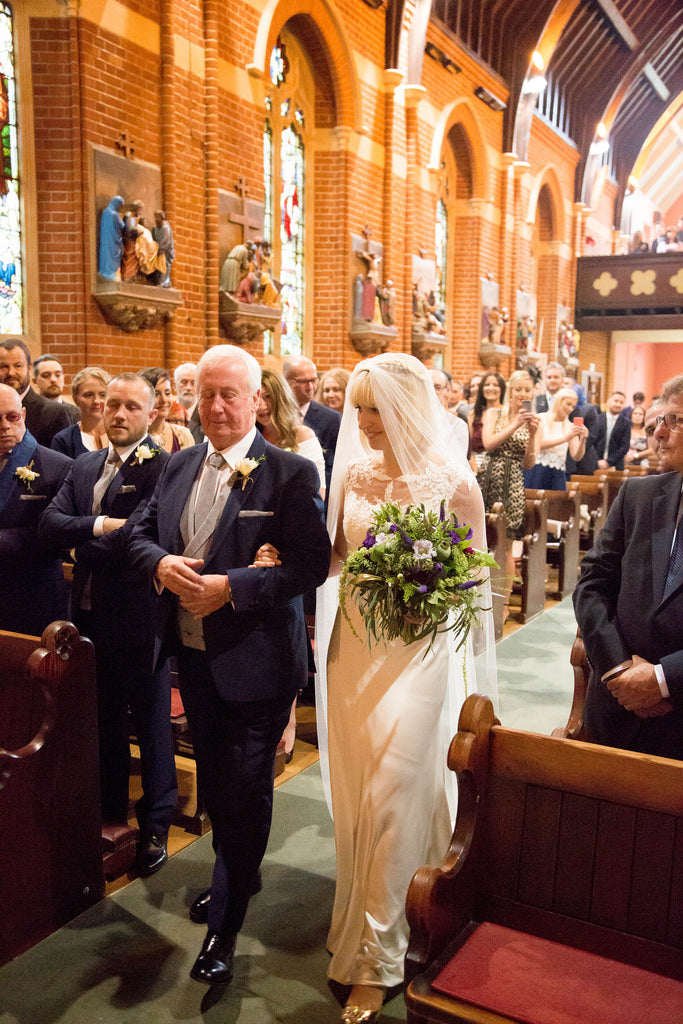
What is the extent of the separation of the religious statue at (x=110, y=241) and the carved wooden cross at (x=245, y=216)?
69.4 inches

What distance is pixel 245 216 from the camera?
29.8 feet

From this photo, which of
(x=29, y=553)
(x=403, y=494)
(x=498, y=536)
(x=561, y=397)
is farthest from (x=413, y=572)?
(x=561, y=397)

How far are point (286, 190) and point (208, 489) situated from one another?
30.1 ft

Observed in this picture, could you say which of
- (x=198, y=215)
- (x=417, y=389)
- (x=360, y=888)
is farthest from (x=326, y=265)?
(x=360, y=888)

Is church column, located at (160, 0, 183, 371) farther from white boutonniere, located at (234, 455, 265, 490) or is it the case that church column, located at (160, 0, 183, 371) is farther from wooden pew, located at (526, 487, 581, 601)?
white boutonniere, located at (234, 455, 265, 490)

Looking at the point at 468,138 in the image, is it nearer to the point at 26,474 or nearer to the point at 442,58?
the point at 442,58

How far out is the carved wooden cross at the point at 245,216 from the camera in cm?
896

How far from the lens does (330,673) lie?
283 centimetres

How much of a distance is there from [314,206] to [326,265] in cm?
77

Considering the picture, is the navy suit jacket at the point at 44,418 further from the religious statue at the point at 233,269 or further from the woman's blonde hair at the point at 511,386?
the religious statue at the point at 233,269

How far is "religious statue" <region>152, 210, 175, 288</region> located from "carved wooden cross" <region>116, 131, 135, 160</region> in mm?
530

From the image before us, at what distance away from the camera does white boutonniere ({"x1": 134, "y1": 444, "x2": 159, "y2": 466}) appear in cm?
330

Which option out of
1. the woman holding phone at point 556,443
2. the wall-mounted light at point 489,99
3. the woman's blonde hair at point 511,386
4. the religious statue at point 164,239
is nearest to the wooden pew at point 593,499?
the woman holding phone at point 556,443

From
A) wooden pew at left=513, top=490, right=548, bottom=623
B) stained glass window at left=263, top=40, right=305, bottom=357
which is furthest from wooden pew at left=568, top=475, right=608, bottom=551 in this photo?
stained glass window at left=263, top=40, right=305, bottom=357
